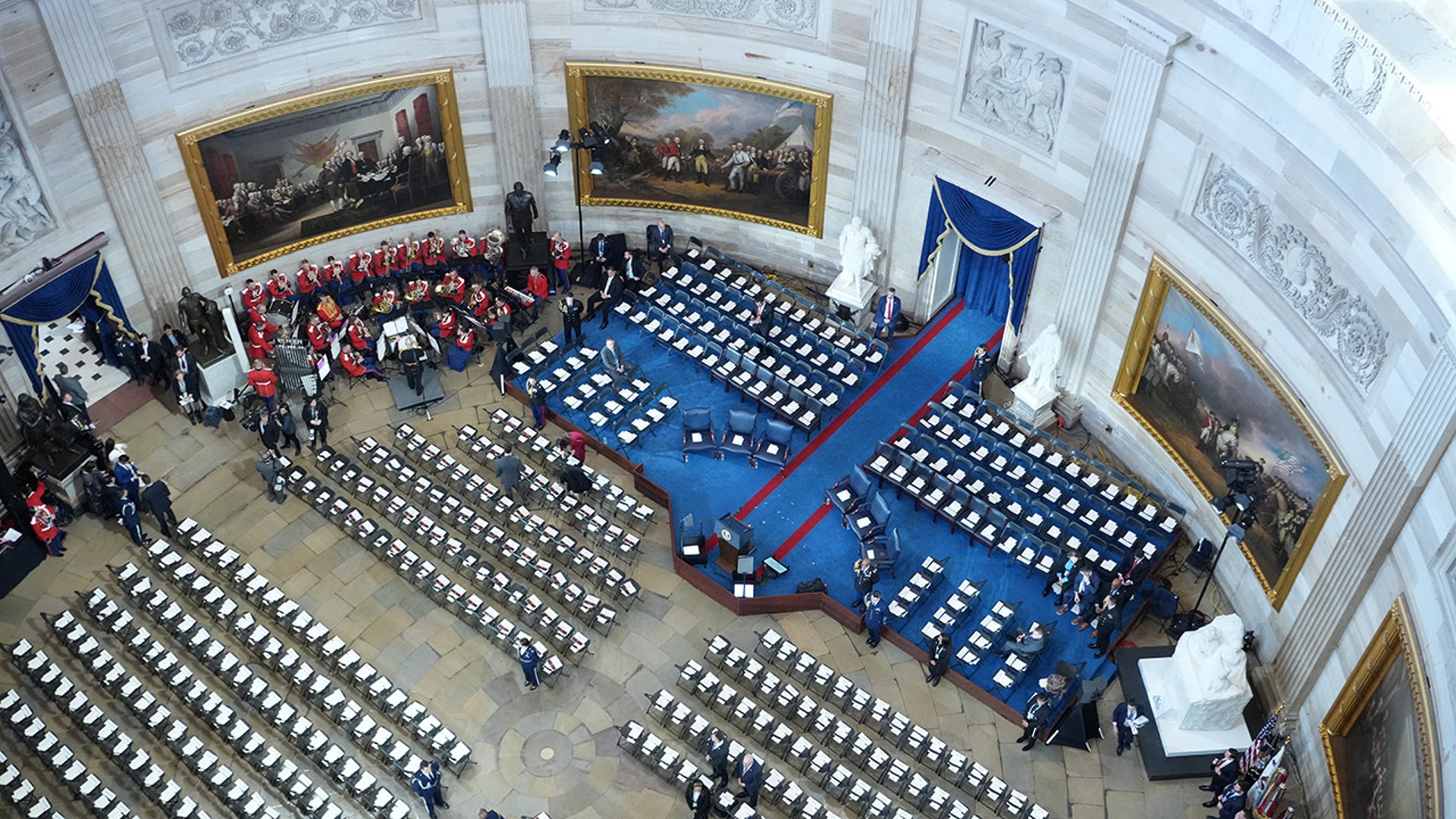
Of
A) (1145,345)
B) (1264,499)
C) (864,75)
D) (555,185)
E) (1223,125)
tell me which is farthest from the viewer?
(555,185)

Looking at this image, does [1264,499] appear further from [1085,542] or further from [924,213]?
[924,213]

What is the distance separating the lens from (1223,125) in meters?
23.8

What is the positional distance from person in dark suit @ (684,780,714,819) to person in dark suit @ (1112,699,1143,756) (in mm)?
7616

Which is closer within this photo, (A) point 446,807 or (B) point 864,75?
(A) point 446,807

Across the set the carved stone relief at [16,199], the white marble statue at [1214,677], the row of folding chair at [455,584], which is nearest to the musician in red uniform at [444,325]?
the row of folding chair at [455,584]

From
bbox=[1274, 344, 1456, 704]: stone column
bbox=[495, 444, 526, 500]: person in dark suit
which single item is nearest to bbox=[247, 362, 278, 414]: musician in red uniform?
bbox=[495, 444, 526, 500]: person in dark suit

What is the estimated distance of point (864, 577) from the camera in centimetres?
2716

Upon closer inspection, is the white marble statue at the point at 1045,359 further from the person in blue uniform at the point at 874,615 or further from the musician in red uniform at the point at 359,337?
the musician in red uniform at the point at 359,337

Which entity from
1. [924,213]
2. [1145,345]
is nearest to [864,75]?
[924,213]

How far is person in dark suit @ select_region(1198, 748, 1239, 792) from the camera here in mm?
24141

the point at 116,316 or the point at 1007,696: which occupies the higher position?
the point at 116,316

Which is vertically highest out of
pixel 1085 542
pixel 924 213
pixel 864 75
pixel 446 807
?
pixel 864 75

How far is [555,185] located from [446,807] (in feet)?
53.7

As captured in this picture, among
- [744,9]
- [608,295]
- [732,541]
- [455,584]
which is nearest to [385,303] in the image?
[608,295]
